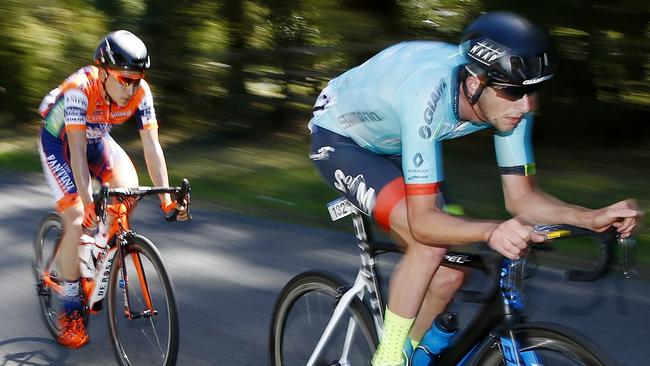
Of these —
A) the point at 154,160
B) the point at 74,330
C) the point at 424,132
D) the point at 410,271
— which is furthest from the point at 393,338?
the point at 74,330

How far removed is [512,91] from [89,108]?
101 inches

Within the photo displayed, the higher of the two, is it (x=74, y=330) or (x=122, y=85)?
(x=122, y=85)

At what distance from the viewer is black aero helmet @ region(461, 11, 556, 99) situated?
9.75 ft

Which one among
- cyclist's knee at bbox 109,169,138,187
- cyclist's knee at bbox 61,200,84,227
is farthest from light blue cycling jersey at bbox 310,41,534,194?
cyclist's knee at bbox 61,200,84,227

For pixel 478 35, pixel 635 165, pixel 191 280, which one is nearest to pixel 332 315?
pixel 478 35

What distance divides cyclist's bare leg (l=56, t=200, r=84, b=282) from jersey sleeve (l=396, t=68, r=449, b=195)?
2.33 m

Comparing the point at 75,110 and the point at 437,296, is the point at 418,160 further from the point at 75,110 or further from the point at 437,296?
the point at 75,110

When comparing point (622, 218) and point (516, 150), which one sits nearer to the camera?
point (622, 218)

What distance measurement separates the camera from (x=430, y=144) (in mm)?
3232

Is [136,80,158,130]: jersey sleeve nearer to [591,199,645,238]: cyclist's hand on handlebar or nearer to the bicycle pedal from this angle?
the bicycle pedal

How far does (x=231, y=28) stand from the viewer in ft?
45.6

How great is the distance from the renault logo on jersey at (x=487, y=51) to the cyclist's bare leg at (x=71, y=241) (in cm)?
269

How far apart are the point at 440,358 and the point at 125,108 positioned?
7.79 feet

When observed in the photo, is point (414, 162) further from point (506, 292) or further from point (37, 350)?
point (37, 350)
